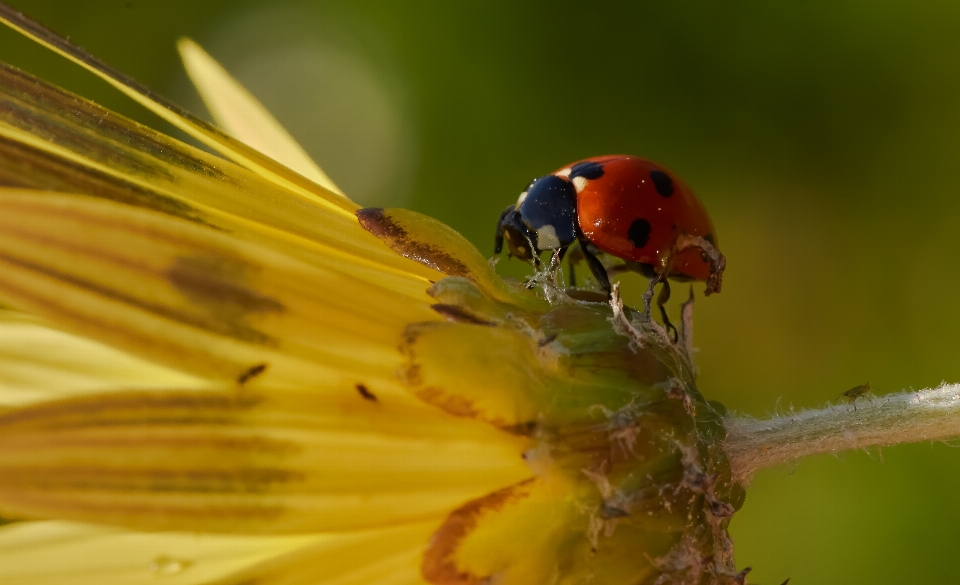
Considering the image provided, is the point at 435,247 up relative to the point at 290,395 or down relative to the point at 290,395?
up

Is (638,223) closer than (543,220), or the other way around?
(638,223)

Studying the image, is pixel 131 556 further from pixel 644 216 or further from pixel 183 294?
pixel 644 216

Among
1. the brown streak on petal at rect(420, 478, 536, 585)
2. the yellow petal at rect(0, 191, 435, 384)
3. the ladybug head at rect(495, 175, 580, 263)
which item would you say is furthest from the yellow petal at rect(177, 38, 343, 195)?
the brown streak on petal at rect(420, 478, 536, 585)

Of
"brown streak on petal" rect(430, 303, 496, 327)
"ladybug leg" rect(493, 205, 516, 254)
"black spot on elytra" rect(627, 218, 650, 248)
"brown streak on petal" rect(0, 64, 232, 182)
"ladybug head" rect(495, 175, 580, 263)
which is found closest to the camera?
"brown streak on petal" rect(0, 64, 232, 182)

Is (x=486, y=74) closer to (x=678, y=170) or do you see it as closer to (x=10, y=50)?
(x=678, y=170)

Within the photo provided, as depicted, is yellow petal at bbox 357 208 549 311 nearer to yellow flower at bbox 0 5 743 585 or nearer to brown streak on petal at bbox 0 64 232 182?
yellow flower at bbox 0 5 743 585

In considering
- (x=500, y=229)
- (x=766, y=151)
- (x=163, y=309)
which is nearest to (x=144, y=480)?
(x=163, y=309)
